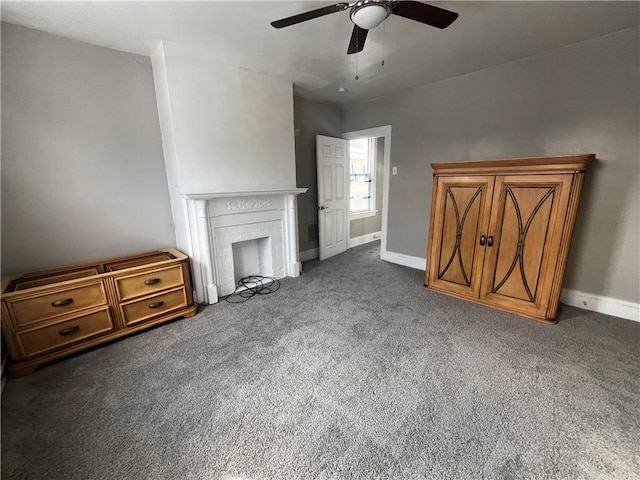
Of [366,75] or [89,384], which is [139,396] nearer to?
[89,384]

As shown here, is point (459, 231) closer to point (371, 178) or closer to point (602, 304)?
point (602, 304)

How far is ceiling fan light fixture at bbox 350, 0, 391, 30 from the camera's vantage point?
5.17 ft

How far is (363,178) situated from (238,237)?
3403 mm

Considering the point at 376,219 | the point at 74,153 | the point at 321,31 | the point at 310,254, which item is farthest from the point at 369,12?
the point at 376,219

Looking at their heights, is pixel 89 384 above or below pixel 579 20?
below

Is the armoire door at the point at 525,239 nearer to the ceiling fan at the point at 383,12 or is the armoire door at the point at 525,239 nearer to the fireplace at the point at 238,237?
the ceiling fan at the point at 383,12

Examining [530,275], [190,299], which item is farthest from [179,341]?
[530,275]

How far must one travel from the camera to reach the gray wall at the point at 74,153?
2156 millimetres

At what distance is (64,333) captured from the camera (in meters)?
2.04

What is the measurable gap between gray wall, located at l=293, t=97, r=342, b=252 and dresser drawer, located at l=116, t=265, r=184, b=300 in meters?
2.12

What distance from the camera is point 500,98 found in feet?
9.81

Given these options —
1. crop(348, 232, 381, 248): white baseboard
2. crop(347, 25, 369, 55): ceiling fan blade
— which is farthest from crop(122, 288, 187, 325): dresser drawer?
crop(348, 232, 381, 248): white baseboard

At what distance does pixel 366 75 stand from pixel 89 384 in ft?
12.8

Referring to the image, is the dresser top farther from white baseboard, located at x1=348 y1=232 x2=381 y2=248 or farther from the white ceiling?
white baseboard, located at x1=348 y1=232 x2=381 y2=248
